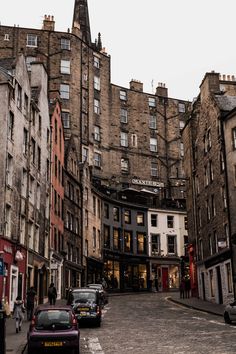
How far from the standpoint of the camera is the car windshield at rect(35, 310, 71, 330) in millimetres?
16391

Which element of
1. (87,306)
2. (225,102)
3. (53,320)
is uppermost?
(225,102)

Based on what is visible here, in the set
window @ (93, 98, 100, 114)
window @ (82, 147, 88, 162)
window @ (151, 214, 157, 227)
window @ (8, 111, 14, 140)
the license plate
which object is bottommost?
the license plate

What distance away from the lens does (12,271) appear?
32875 mm

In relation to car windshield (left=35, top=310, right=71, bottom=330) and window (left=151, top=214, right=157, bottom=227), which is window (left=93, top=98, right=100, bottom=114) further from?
car windshield (left=35, top=310, right=71, bottom=330)

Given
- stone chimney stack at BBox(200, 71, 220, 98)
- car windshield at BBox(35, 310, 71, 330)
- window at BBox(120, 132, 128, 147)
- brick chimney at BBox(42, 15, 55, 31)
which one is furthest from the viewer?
window at BBox(120, 132, 128, 147)

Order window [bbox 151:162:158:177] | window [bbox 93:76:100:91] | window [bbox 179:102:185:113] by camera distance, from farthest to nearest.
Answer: window [bbox 179:102:185:113], window [bbox 151:162:158:177], window [bbox 93:76:100:91]

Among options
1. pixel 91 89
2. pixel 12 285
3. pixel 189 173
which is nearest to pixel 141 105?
pixel 91 89

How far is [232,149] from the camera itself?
124 ft

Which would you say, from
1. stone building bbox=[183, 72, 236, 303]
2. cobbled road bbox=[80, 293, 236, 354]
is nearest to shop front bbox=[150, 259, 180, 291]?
stone building bbox=[183, 72, 236, 303]

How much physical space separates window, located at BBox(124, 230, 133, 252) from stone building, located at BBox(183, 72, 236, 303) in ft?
52.6

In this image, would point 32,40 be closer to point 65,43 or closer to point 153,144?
point 65,43

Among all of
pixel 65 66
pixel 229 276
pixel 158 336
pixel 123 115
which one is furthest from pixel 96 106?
pixel 158 336

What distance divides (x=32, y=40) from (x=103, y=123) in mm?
14048

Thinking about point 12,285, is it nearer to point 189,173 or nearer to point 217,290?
point 217,290
